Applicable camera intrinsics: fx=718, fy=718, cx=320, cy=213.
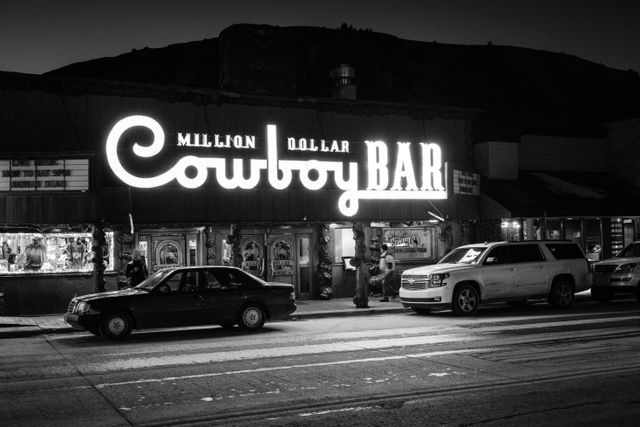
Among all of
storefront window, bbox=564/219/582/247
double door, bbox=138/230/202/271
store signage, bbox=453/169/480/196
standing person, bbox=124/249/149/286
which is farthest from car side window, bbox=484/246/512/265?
storefront window, bbox=564/219/582/247

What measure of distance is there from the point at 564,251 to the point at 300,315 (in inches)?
295

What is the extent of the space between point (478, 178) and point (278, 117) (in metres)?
8.21

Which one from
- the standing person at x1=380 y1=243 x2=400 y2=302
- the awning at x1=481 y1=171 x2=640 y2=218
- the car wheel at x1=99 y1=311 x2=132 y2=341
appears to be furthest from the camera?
the awning at x1=481 y1=171 x2=640 y2=218

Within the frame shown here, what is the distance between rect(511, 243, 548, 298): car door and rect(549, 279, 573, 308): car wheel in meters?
0.33

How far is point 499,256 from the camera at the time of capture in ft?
61.5

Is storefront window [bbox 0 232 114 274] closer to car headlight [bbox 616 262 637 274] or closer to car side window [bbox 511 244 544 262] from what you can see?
car side window [bbox 511 244 544 262]

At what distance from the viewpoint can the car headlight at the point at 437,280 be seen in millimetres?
17859

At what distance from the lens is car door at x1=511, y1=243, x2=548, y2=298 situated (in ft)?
61.8

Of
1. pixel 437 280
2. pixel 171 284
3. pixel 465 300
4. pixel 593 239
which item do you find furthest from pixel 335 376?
pixel 593 239

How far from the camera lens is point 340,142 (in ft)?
76.7

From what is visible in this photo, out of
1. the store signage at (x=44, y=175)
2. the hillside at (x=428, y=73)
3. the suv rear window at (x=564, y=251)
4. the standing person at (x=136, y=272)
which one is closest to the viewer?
the standing person at (x=136, y=272)

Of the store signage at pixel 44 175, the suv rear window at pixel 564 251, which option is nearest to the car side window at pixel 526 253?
the suv rear window at pixel 564 251

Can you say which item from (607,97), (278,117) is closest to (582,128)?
(278,117)

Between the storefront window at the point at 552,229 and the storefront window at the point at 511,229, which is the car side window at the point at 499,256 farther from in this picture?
the storefront window at the point at 552,229
